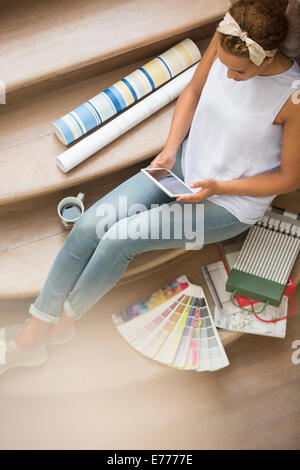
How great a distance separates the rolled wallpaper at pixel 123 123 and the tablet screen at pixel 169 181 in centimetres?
26

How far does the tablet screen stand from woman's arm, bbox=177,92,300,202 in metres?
0.03

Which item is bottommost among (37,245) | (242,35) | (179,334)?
(179,334)

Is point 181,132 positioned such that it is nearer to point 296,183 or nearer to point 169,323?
point 296,183

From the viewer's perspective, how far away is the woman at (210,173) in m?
1.38

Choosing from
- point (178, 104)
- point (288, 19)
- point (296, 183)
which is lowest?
point (296, 183)

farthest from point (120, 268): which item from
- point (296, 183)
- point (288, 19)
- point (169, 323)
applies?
point (288, 19)

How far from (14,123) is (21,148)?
0.37 ft

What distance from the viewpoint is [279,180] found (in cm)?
145

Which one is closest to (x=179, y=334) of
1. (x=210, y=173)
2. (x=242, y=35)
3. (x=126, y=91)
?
(x=210, y=173)

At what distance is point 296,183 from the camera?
1.45 meters

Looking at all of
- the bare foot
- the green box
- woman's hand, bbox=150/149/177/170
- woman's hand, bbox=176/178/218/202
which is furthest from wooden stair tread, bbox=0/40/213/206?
the green box

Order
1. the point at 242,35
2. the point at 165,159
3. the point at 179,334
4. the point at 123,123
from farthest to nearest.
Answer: the point at 179,334
the point at 123,123
the point at 165,159
the point at 242,35

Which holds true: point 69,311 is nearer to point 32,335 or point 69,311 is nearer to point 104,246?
point 32,335

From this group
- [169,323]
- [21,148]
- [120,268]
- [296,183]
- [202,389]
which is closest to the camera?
[296,183]
